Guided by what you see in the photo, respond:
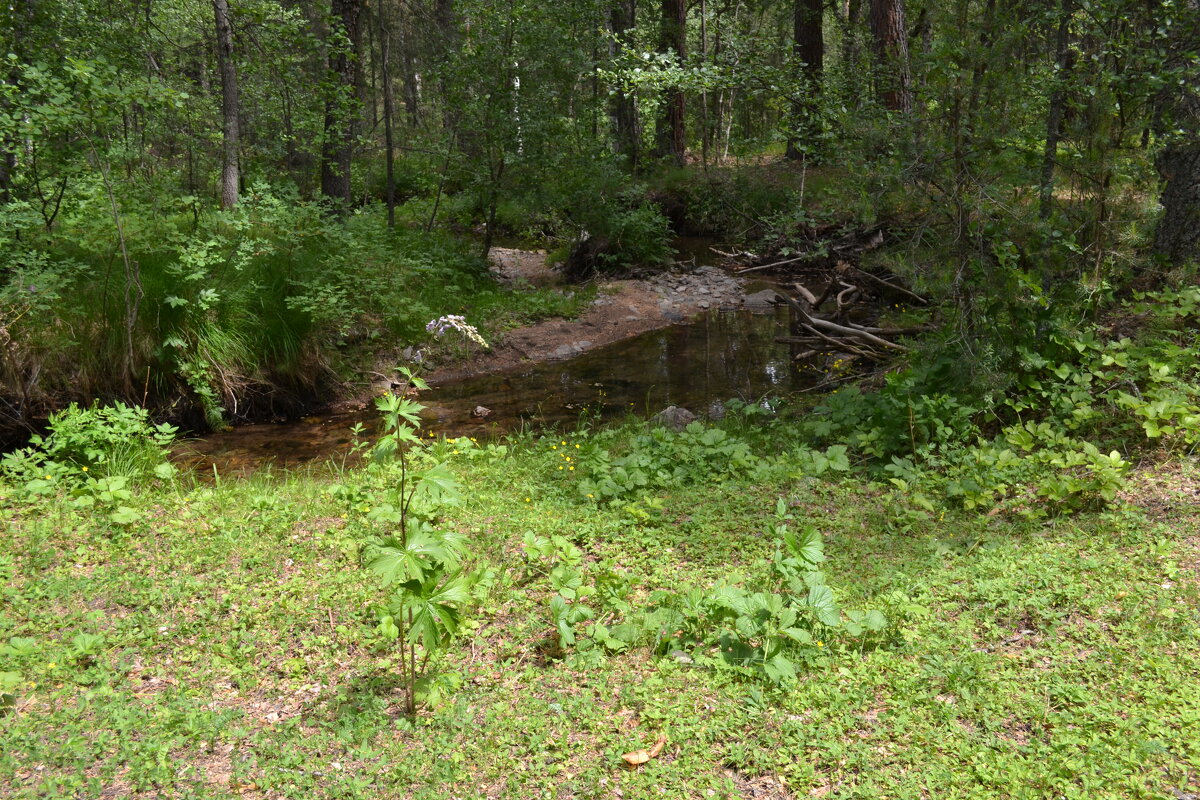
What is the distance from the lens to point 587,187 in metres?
13.6

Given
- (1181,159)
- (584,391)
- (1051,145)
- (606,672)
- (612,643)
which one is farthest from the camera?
(584,391)

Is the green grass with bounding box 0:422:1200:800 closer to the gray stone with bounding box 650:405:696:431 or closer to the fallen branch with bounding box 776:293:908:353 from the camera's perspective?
the gray stone with bounding box 650:405:696:431

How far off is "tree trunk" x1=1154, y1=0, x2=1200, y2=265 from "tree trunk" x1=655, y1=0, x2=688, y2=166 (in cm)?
1212

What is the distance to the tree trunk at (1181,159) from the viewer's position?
18.3ft

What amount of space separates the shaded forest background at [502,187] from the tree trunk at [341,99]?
55 mm

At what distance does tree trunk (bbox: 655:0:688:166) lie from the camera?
16828mm

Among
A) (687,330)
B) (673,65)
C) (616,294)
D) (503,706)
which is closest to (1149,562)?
(503,706)

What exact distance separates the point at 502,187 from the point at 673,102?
7486mm

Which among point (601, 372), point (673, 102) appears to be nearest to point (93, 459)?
point (601, 372)

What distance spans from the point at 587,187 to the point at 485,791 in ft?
39.0

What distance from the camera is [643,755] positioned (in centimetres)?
293

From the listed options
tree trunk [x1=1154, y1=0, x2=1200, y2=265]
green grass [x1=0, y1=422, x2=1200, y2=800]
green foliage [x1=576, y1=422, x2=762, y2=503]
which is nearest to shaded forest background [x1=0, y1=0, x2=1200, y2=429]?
tree trunk [x1=1154, y1=0, x2=1200, y2=265]

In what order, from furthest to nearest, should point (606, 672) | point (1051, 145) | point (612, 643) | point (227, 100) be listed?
point (227, 100), point (1051, 145), point (612, 643), point (606, 672)

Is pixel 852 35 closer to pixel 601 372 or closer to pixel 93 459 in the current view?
pixel 601 372
